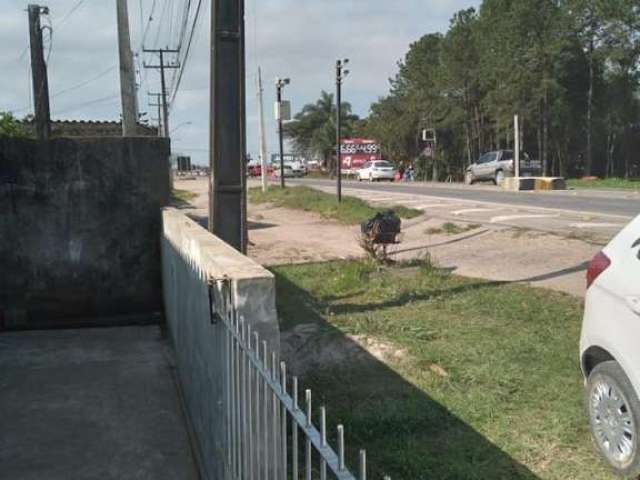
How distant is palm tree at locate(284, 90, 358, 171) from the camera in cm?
9144

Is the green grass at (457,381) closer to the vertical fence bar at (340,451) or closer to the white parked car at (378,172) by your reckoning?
the vertical fence bar at (340,451)

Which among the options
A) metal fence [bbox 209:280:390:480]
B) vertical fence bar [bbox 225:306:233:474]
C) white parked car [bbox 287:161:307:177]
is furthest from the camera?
white parked car [bbox 287:161:307:177]

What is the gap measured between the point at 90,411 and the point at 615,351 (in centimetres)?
374

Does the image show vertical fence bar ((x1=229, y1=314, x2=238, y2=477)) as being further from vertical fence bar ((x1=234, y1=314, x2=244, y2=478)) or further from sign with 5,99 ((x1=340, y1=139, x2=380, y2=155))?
sign with 5,99 ((x1=340, y1=139, x2=380, y2=155))

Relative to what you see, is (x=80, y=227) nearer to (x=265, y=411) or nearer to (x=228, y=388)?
(x=228, y=388)

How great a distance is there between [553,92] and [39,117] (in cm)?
3482

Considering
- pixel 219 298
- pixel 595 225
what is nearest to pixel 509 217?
pixel 595 225

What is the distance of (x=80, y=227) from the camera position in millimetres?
8766

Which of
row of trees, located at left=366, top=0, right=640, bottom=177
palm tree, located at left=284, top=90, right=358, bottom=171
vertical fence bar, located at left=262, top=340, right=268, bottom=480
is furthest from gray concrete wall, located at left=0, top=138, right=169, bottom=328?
palm tree, located at left=284, top=90, right=358, bottom=171

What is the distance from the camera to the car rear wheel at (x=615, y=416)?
148 inches

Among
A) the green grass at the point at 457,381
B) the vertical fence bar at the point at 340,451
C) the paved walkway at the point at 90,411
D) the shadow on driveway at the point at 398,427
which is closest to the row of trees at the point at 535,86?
the green grass at the point at 457,381

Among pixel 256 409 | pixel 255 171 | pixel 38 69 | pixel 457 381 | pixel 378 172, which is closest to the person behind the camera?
pixel 256 409

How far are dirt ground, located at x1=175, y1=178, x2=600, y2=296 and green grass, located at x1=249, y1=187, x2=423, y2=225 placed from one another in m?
0.90

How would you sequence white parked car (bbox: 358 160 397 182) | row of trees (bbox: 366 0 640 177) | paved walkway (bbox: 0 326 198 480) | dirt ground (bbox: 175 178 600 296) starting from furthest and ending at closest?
white parked car (bbox: 358 160 397 182) < row of trees (bbox: 366 0 640 177) < dirt ground (bbox: 175 178 600 296) < paved walkway (bbox: 0 326 198 480)
